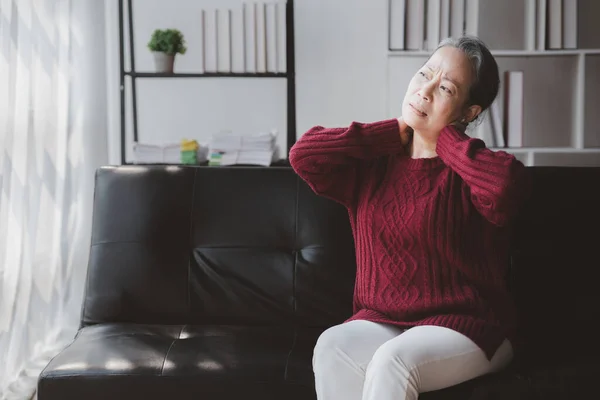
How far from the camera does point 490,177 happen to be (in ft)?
5.31

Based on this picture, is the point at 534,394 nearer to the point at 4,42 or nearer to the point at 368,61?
the point at 4,42

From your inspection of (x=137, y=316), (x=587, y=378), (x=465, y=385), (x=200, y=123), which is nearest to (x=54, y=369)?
(x=137, y=316)

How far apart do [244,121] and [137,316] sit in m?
1.37

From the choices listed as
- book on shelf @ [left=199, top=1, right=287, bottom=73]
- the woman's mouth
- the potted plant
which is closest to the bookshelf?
book on shelf @ [left=199, top=1, right=287, bottom=73]

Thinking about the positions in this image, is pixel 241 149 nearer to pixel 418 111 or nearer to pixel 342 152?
pixel 342 152

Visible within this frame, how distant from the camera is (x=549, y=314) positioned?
1.99 m

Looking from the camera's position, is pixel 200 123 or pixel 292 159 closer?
pixel 292 159

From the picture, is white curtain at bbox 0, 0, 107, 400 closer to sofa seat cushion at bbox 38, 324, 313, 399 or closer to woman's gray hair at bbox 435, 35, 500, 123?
sofa seat cushion at bbox 38, 324, 313, 399

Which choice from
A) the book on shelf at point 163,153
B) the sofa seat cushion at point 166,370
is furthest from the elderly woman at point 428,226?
the book on shelf at point 163,153

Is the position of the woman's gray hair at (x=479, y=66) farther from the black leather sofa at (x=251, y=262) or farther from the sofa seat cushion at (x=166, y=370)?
the sofa seat cushion at (x=166, y=370)

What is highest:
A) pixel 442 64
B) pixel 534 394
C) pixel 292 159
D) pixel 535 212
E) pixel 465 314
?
pixel 442 64

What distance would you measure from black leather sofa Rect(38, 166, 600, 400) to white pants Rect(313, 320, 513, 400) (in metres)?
0.28

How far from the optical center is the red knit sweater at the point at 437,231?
5.37 ft

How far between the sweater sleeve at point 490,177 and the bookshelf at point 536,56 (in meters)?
1.18
